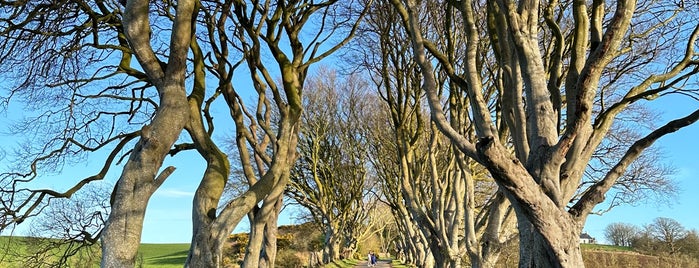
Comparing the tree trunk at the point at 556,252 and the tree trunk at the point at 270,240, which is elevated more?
the tree trunk at the point at 270,240

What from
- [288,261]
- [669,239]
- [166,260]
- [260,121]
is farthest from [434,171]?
[166,260]

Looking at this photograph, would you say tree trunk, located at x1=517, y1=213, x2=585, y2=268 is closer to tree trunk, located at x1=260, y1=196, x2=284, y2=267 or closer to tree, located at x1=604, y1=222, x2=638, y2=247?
tree trunk, located at x1=260, y1=196, x2=284, y2=267

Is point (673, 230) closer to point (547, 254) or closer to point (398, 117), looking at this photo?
point (398, 117)

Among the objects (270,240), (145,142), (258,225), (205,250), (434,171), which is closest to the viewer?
(145,142)

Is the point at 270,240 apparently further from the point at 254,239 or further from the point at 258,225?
the point at 258,225

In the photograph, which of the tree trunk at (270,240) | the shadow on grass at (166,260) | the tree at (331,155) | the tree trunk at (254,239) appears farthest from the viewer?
the shadow on grass at (166,260)

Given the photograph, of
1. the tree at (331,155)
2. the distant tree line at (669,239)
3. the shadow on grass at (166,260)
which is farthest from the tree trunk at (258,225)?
the shadow on grass at (166,260)

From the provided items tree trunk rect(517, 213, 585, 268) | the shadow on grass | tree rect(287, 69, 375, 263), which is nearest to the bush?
tree rect(287, 69, 375, 263)

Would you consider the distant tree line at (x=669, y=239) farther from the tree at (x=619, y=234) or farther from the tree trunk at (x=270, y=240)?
the tree trunk at (x=270, y=240)

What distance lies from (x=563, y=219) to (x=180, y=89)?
4248 millimetres

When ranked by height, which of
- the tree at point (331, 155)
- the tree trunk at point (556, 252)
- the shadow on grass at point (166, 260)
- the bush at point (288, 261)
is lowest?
the tree trunk at point (556, 252)

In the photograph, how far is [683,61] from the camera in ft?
20.7

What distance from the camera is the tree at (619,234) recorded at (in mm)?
46000

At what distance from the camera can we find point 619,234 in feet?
162
